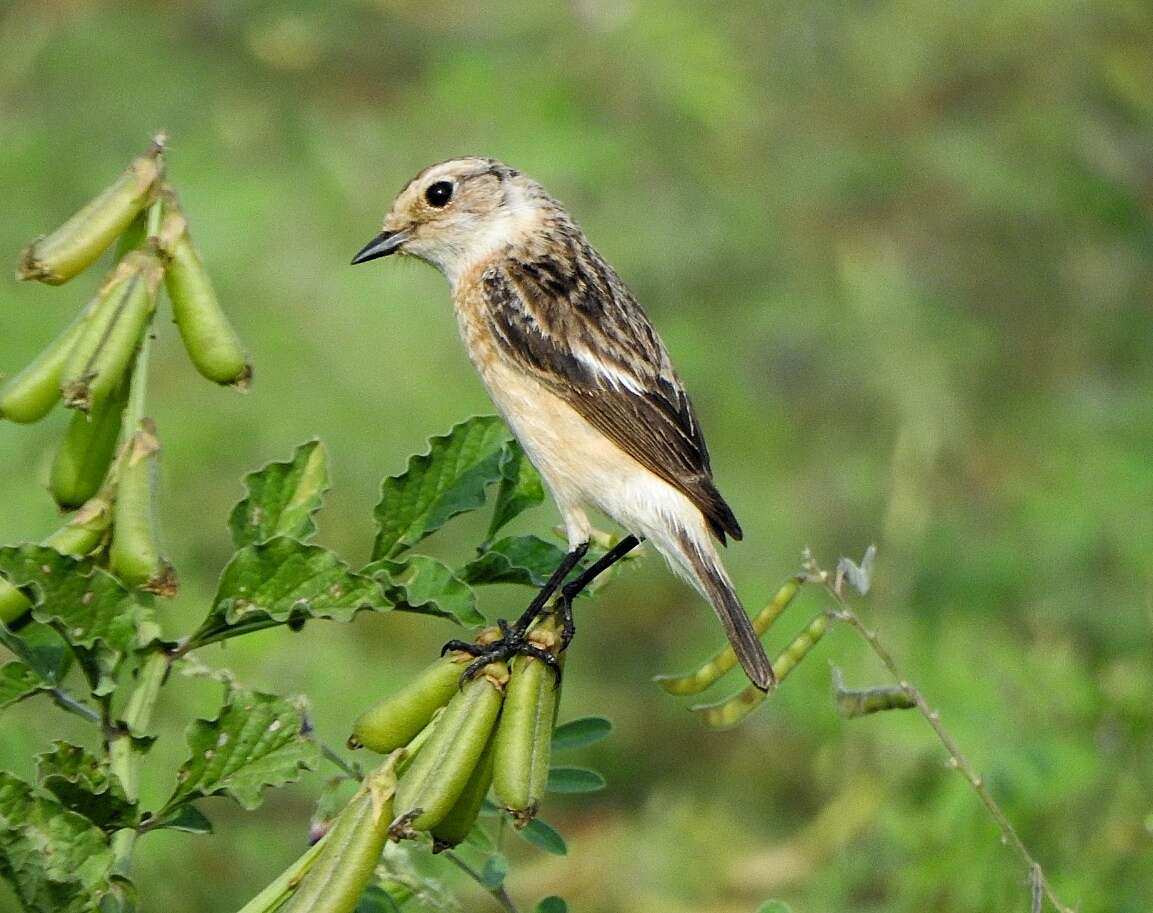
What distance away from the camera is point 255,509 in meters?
2.35

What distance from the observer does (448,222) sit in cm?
458

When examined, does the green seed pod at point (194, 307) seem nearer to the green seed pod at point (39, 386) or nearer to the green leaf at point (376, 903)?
the green seed pod at point (39, 386)

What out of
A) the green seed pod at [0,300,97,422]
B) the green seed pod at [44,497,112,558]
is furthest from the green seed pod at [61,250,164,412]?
the green seed pod at [44,497,112,558]

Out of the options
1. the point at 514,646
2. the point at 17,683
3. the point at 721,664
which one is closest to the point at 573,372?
the point at 721,664

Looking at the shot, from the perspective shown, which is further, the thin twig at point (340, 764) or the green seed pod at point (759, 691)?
the green seed pod at point (759, 691)

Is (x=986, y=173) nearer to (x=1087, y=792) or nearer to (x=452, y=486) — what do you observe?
(x=1087, y=792)

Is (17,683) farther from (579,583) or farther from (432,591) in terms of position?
(579,583)

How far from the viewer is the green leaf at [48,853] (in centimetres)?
179

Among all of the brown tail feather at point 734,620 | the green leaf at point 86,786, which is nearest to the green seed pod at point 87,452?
the green leaf at point 86,786

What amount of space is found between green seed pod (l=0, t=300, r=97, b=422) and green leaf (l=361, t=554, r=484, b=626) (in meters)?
0.44

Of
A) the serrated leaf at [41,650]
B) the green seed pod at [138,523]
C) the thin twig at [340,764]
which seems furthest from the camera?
the thin twig at [340,764]

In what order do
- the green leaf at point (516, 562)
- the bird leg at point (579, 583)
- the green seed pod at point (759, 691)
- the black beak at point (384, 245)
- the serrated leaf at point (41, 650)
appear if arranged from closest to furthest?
the serrated leaf at point (41, 650) → the green leaf at point (516, 562) → the green seed pod at point (759, 691) → the bird leg at point (579, 583) → the black beak at point (384, 245)

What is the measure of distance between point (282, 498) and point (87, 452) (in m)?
0.28

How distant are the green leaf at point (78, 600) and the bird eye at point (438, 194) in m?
2.72
